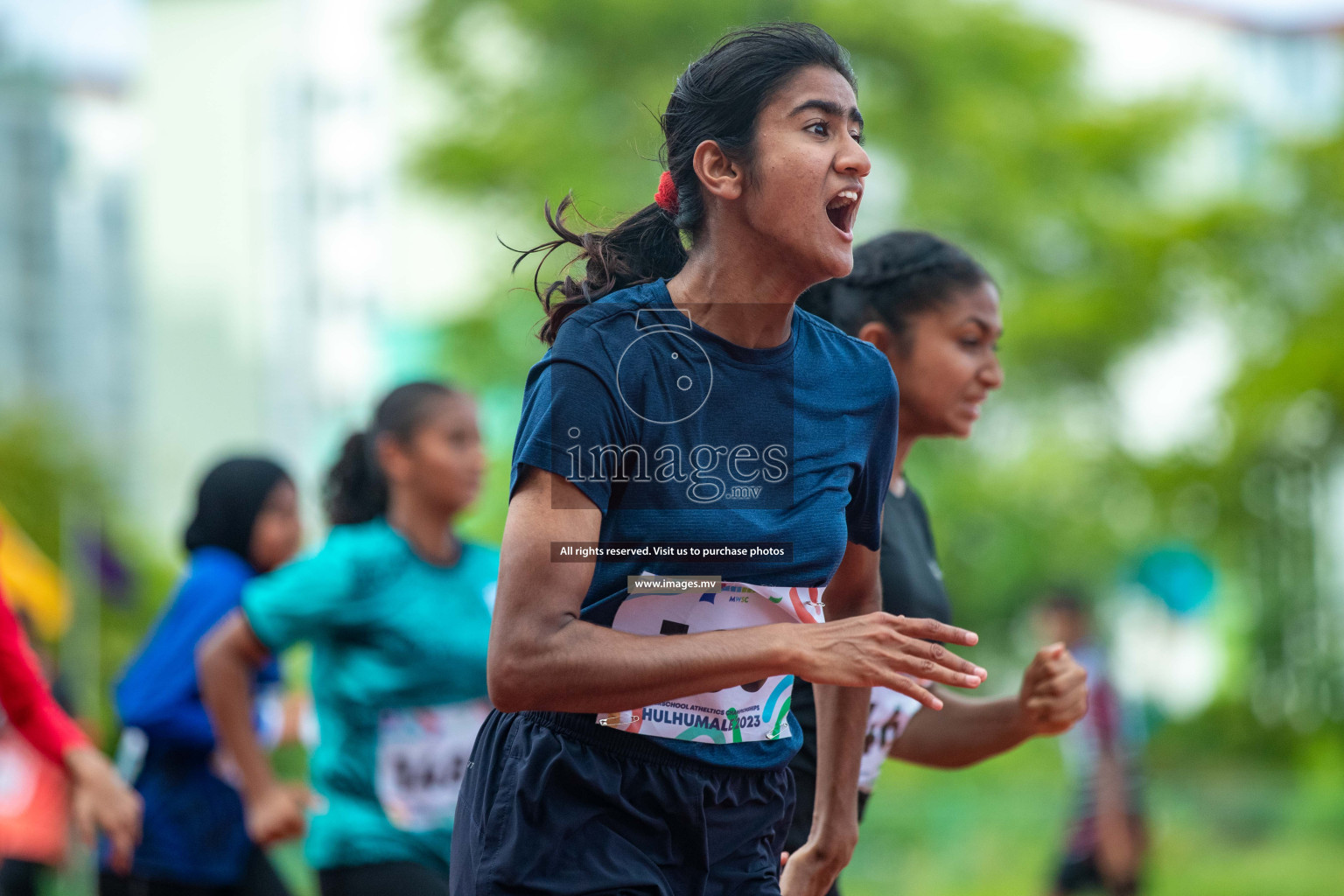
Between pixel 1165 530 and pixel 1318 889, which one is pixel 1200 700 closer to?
pixel 1165 530

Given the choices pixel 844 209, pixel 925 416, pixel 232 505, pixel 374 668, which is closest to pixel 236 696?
pixel 374 668

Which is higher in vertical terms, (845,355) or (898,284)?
(898,284)

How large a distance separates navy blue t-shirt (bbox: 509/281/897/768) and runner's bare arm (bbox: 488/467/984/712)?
10cm

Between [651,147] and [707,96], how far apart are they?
11.8 inches

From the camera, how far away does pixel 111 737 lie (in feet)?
41.2

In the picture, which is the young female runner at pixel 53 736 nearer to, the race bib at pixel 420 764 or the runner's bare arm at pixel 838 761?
the race bib at pixel 420 764

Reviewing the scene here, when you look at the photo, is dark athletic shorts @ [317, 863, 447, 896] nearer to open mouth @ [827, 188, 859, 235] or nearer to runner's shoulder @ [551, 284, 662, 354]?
runner's shoulder @ [551, 284, 662, 354]

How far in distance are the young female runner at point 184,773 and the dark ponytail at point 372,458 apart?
0.53 meters

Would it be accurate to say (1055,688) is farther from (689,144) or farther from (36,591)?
(36,591)

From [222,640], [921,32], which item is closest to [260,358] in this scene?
[921,32]

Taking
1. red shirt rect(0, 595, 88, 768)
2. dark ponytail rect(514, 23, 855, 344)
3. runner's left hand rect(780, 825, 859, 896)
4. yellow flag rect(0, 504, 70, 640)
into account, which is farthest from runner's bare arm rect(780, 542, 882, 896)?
yellow flag rect(0, 504, 70, 640)

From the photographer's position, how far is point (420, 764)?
3.96m

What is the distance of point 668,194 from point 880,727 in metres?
1.23

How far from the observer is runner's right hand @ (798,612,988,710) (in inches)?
81.3
